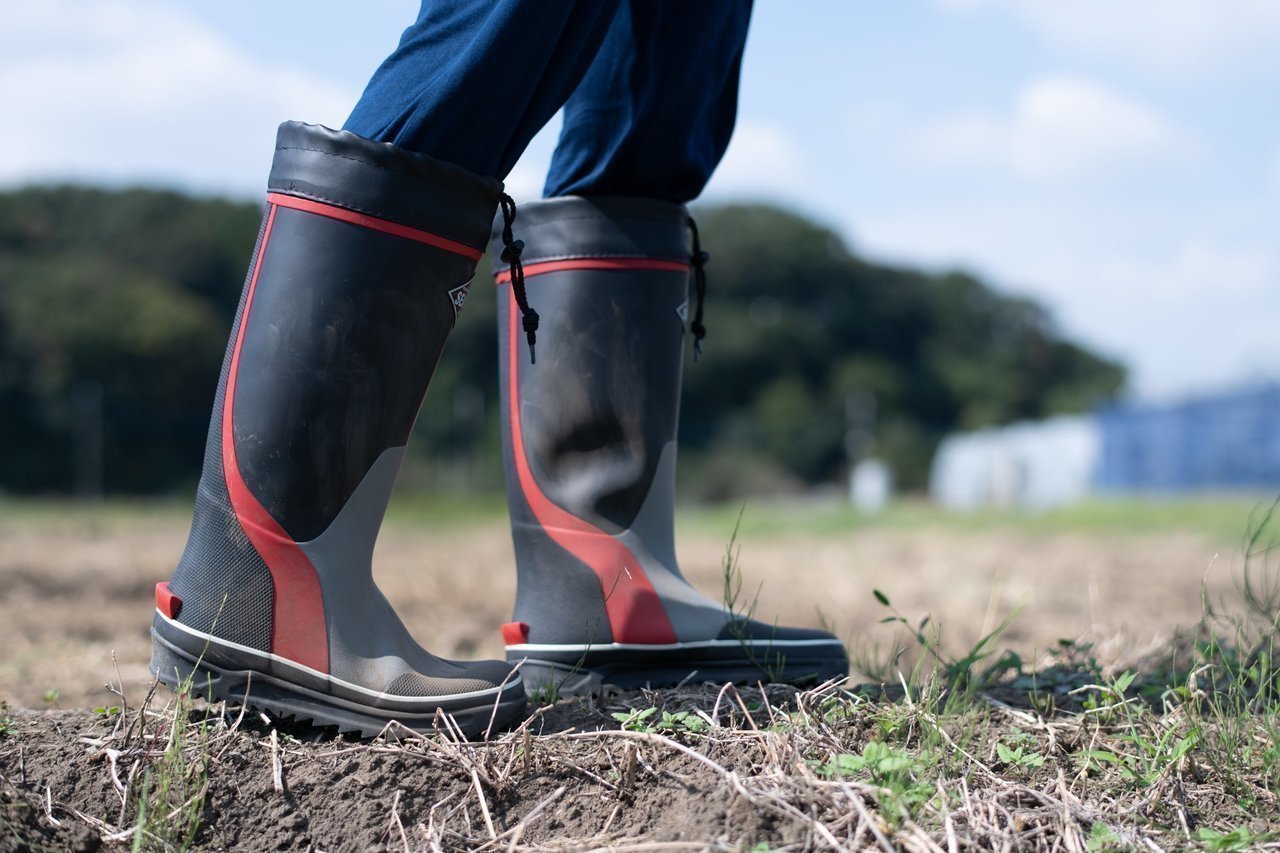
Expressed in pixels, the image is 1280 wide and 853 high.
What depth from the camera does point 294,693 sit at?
127 centimetres

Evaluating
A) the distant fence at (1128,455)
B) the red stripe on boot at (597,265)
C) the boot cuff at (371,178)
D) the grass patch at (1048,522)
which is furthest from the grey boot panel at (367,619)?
the distant fence at (1128,455)

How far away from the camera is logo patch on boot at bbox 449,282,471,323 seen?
52.3 inches

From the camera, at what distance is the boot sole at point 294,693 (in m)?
1.25

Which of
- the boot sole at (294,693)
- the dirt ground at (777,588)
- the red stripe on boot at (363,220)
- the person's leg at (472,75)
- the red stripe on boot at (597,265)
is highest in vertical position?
the person's leg at (472,75)

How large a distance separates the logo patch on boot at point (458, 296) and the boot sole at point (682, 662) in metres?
0.50

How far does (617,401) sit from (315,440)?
0.46m

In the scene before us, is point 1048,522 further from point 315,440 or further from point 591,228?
point 315,440

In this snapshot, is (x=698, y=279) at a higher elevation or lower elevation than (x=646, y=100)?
lower

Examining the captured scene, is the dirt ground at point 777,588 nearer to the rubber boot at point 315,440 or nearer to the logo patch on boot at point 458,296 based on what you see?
the rubber boot at point 315,440

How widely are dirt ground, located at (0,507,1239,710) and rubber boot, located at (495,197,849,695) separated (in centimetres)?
40

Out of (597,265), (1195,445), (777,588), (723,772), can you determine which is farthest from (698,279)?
(1195,445)

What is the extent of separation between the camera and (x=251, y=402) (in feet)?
4.15

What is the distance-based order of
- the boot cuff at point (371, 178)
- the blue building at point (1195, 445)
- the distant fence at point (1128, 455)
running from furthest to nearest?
the distant fence at point (1128, 455), the blue building at point (1195, 445), the boot cuff at point (371, 178)

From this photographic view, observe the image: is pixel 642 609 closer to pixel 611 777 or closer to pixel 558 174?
pixel 611 777
